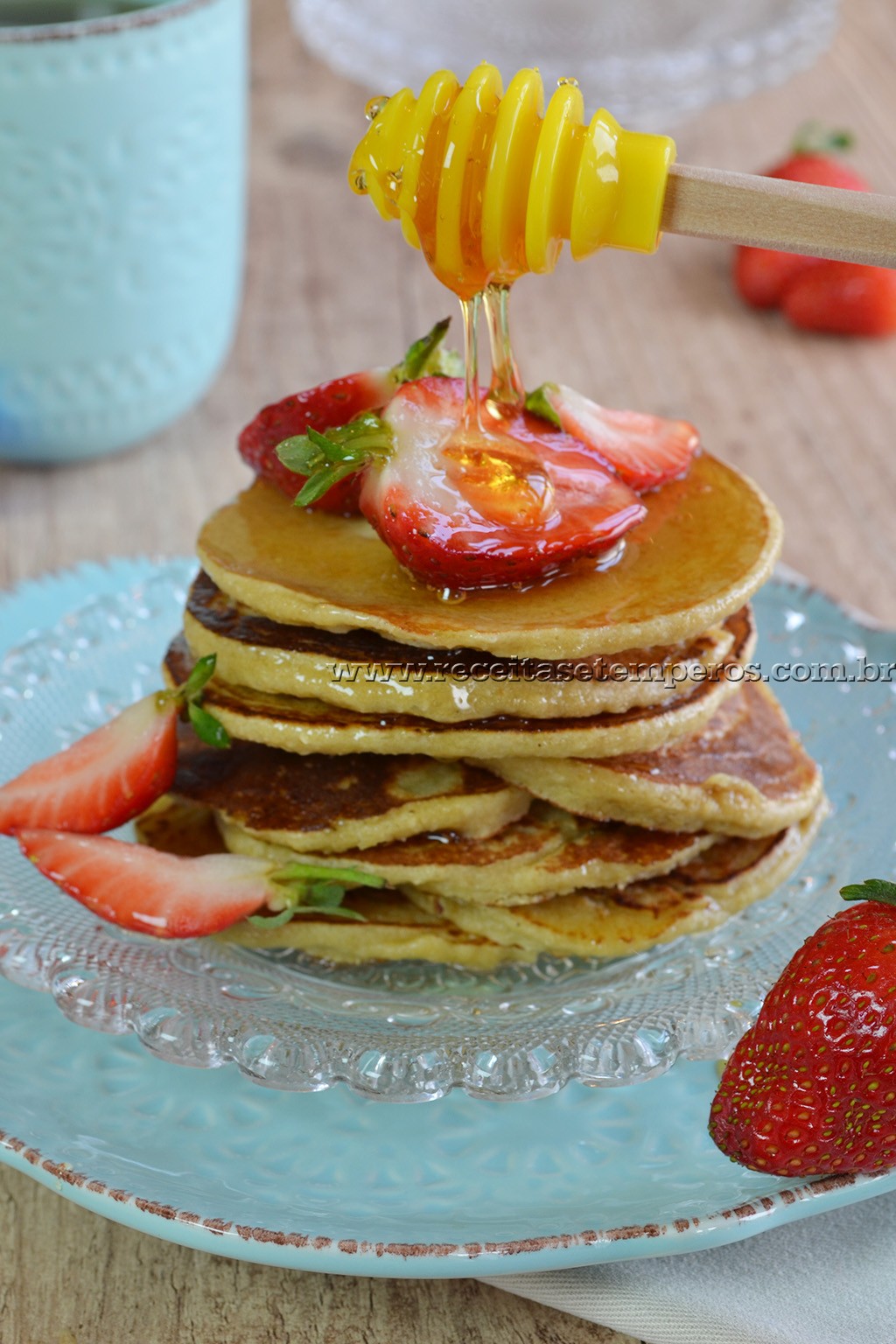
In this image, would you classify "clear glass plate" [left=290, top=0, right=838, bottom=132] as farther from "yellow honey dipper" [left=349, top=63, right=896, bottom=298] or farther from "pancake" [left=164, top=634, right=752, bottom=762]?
"pancake" [left=164, top=634, right=752, bottom=762]

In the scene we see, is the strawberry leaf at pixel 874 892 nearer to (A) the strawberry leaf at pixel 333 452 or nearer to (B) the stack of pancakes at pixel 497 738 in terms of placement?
(B) the stack of pancakes at pixel 497 738

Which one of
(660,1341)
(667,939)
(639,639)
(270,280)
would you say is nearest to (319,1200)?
(660,1341)

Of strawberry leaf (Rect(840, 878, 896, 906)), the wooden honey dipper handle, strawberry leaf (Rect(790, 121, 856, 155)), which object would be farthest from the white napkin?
strawberry leaf (Rect(790, 121, 856, 155))

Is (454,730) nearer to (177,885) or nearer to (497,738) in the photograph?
(497,738)

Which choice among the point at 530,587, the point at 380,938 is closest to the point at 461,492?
the point at 530,587

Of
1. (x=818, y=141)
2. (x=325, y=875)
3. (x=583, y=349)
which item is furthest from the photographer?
(x=818, y=141)
